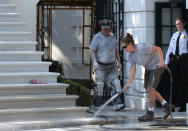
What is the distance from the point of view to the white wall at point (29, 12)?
1408 centimetres

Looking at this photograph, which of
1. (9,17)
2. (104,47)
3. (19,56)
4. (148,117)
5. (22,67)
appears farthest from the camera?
(9,17)

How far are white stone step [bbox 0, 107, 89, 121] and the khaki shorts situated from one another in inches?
47.7

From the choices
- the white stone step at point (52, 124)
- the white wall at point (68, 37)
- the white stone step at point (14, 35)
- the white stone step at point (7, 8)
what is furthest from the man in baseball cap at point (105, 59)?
the white wall at point (68, 37)

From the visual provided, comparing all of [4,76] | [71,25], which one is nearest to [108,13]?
[4,76]

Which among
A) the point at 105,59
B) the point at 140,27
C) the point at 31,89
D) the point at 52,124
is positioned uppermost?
the point at 140,27

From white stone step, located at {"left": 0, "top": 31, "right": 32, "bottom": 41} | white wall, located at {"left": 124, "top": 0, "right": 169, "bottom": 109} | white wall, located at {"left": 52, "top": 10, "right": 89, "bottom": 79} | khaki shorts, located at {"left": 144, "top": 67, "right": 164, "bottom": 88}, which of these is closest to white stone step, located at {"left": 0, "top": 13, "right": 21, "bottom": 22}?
white stone step, located at {"left": 0, "top": 31, "right": 32, "bottom": 41}

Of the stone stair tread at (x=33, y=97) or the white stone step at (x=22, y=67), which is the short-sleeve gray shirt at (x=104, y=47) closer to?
the white stone step at (x=22, y=67)

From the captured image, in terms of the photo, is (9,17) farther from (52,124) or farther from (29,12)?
(52,124)

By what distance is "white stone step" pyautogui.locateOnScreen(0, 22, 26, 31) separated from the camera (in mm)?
13414

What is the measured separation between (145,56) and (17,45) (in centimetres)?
283

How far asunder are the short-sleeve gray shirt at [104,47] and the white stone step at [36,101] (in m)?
1.60

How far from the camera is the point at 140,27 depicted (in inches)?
535

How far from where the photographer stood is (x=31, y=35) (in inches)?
545

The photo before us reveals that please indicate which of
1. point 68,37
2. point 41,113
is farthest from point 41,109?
point 68,37
